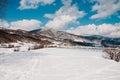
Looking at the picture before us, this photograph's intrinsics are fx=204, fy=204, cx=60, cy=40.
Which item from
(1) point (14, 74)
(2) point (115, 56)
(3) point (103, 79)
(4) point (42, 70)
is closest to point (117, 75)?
(3) point (103, 79)

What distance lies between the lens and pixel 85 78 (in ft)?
40.6

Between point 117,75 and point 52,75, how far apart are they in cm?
424

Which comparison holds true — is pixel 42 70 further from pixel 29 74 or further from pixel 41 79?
pixel 41 79

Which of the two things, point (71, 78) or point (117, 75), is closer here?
point (71, 78)

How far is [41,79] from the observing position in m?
12.2

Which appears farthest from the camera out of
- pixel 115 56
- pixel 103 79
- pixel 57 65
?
pixel 115 56

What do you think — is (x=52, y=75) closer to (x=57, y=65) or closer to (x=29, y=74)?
(x=29, y=74)

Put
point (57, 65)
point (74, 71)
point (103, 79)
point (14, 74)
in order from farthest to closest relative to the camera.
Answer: point (57, 65)
point (74, 71)
point (14, 74)
point (103, 79)

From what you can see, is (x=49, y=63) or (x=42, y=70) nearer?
(x=42, y=70)

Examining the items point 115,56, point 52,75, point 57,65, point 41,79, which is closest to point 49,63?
point 57,65

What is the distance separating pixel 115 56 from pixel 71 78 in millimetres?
17679

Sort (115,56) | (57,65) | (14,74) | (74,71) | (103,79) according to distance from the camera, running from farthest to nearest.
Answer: (115,56) → (57,65) → (74,71) → (14,74) → (103,79)

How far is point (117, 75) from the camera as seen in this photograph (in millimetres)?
13273

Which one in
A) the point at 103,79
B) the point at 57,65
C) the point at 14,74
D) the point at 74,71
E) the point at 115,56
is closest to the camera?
the point at 103,79
